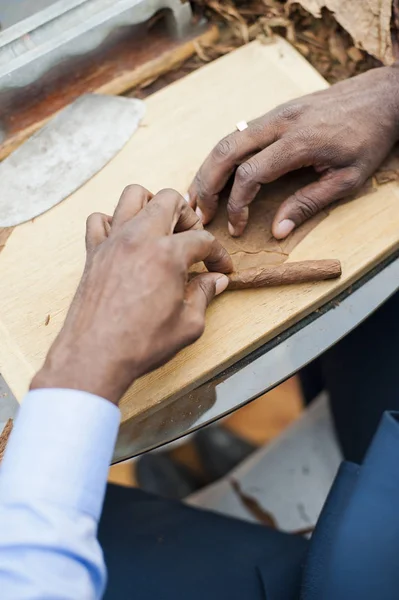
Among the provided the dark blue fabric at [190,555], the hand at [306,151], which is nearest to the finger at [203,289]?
the hand at [306,151]

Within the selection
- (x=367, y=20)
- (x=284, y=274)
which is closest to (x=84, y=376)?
(x=284, y=274)

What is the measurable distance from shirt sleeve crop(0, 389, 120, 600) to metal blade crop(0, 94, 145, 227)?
39 centimetres

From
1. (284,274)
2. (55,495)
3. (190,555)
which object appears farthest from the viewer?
(190,555)

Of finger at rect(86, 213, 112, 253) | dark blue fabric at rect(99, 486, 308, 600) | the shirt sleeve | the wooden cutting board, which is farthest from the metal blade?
dark blue fabric at rect(99, 486, 308, 600)

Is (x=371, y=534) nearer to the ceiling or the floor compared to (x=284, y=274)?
nearer to the floor

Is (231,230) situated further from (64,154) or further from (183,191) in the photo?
(64,154)

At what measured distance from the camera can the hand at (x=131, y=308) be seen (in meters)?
0.67

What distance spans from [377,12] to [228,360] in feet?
2.07

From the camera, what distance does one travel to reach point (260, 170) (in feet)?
2.76

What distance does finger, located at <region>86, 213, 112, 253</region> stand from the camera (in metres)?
0.79

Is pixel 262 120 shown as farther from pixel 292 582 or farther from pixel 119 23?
pixel 292 582

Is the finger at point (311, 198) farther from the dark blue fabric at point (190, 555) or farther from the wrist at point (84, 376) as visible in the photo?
the dark blue fabric at point (190, 555)

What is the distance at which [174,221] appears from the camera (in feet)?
2.48

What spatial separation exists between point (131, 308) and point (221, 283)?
7.0 inches
